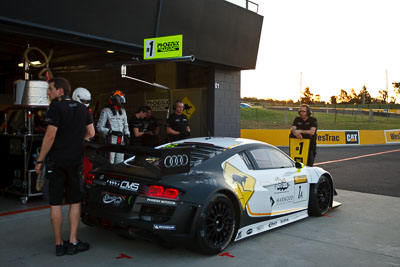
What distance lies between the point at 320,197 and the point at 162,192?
119 inches

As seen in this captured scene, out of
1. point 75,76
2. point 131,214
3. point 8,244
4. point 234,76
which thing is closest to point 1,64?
point 75,76

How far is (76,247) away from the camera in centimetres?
402

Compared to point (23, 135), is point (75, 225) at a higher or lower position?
lower

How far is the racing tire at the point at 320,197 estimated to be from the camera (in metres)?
5.59

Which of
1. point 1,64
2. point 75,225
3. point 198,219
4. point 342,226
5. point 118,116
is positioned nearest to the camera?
point 198,219

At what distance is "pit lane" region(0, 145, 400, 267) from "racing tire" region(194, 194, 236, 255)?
0.13 m

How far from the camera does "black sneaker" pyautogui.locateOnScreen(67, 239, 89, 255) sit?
13.0ft

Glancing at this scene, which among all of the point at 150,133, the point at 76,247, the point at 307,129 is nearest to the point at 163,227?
the point at 76,247

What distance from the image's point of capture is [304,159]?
756cm

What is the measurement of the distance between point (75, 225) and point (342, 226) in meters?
→ 3.52

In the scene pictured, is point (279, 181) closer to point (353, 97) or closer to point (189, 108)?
point (189, 108)

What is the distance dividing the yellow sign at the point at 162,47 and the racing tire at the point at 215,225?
4115 mm

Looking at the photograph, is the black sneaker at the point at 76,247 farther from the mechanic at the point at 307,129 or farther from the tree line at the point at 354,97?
the tree line at the point at 354,97

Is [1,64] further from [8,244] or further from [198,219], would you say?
[198,219]
